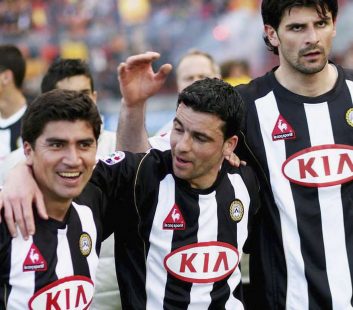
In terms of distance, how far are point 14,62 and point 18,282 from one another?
3875 millimetres

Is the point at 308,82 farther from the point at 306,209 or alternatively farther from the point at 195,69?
the point at 195,69

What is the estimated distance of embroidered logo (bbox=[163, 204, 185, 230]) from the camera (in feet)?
11.0

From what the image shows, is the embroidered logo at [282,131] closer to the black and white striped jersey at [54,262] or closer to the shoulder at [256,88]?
the shoulder at [256,88]

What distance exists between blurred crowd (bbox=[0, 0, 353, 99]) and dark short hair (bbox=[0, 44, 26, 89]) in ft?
21.0

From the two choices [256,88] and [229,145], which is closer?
[229,145]

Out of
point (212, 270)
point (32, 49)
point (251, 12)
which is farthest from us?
point (32, 49)

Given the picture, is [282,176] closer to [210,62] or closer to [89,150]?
[89,150]

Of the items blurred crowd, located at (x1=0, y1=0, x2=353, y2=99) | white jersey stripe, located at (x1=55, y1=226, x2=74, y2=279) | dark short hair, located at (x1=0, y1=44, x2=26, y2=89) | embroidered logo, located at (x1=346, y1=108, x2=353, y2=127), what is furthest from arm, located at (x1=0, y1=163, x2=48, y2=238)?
→ blurred crowd, located at (x1=0, y1=0, x2=353, y2=99)

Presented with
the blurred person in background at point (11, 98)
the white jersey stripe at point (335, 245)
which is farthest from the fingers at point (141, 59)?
the blurred person in background at point (11, 98)

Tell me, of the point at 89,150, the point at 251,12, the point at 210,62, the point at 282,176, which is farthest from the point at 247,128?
the point at 251,12

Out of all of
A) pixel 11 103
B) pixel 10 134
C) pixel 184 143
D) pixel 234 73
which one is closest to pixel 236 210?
pixel 184 143

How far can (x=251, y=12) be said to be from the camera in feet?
44.0

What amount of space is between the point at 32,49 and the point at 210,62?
9.44 m

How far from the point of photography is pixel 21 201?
3002mm
